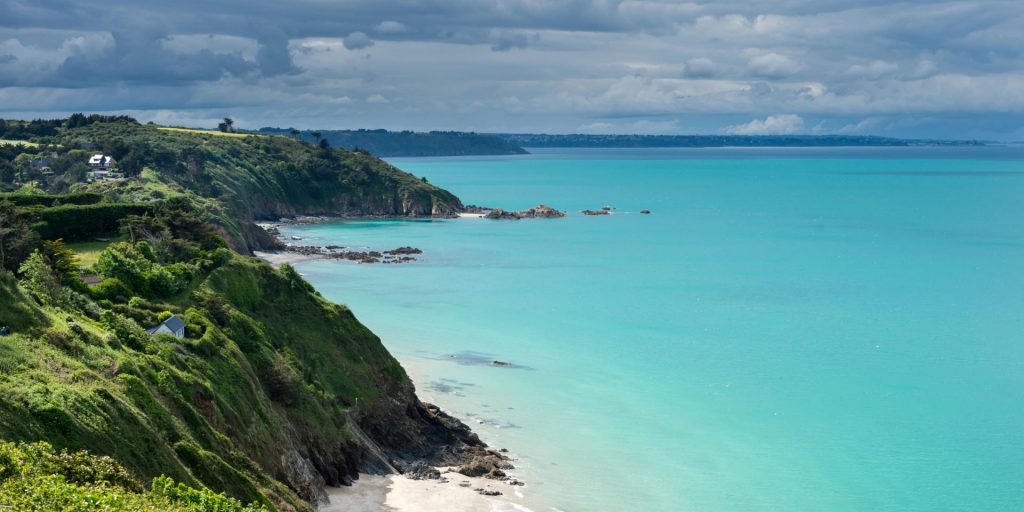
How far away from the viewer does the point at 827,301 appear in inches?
3585

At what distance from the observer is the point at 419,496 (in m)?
41.4

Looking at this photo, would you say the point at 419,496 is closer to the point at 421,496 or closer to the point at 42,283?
the point at 421,496

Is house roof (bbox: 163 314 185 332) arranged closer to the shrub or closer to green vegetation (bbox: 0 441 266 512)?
the shrub

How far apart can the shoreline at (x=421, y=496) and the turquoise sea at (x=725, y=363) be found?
1.60 metres

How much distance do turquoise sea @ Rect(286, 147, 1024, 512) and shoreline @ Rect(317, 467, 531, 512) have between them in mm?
1597

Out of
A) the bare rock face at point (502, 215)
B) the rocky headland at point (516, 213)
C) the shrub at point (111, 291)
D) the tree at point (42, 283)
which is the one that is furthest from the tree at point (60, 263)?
the rocky headland at point (516, 213)

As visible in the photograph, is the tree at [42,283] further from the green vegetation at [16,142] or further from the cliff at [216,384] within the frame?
the green vegetation at [16,142]

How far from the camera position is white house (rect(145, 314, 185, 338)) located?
133 ft

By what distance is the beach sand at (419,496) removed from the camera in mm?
39906

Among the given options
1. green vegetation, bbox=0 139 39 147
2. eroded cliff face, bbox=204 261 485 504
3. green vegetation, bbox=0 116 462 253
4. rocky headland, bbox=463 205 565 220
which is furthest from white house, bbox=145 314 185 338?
rocky headland, bbox=463 205 565 220

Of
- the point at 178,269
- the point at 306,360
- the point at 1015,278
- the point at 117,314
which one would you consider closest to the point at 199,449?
the point at 117,314

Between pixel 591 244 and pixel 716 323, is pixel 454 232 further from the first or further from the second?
pixel 716 323

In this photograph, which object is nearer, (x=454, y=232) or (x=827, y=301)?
(x=827, y=301)

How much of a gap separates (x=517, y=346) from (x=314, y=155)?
412 ft
